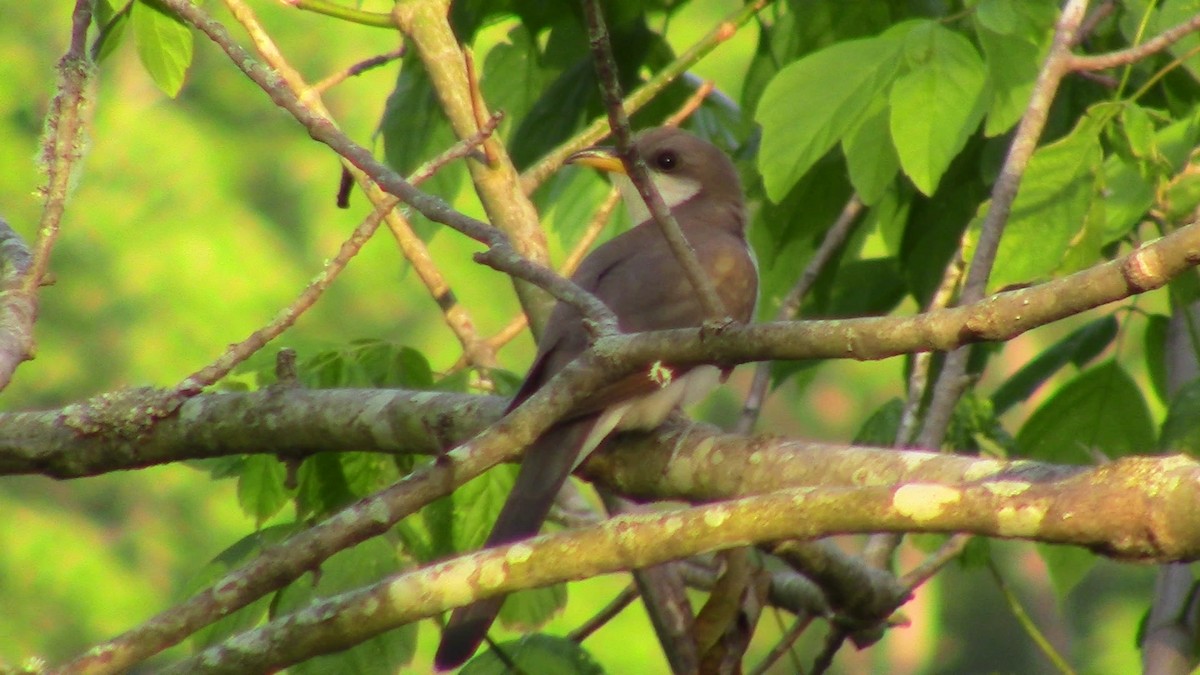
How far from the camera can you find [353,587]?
2635mm

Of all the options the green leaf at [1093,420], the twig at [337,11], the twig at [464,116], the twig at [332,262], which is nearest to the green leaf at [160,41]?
the twig at [332,262]

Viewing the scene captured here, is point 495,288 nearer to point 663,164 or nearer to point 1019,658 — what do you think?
point 663,164

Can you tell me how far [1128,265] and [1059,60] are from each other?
1.40m

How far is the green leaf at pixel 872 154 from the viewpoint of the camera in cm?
294

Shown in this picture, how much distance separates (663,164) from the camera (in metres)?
4.94

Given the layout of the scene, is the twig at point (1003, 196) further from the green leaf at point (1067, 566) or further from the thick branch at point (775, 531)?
the thick branch at point (775, 531)

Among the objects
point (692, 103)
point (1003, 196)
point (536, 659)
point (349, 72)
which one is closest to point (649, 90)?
point (692, 103)

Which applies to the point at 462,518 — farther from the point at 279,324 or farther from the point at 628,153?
the point at 628,153

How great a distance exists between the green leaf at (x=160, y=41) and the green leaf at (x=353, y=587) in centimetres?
103

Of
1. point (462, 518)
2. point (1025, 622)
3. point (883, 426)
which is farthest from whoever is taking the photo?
point (1025, 622)

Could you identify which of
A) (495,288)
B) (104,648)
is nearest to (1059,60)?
(104,648)

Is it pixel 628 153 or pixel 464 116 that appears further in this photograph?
pixel 464 116

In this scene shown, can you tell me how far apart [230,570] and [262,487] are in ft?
1.33

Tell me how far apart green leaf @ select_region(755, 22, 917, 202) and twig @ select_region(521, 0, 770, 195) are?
79cm
